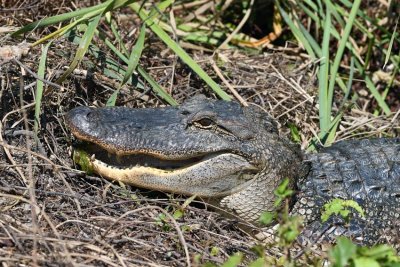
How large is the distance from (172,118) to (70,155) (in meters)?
0.55

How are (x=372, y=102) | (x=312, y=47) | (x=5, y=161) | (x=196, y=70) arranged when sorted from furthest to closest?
(x=372, y=102)
(x=312, y=47)
(x=196, y=70)
(x=5, y=161)

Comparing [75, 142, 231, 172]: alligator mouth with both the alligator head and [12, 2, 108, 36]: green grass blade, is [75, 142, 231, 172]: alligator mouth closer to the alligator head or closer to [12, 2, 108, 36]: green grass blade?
the alligator head

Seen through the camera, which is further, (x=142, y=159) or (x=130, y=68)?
(x=130, y=68)

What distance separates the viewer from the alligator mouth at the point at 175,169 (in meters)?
3.67

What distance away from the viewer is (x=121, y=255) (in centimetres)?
309

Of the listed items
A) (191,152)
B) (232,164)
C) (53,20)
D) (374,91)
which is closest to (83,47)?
(53,20)

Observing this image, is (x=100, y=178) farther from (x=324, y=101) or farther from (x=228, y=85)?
(x=324, y=101)

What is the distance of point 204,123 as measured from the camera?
12.4ft

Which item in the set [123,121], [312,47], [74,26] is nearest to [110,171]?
[123,121]

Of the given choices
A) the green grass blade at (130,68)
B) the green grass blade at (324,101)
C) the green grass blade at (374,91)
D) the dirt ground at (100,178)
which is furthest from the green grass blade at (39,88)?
the green grass blade at (374,91)

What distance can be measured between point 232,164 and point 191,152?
8.5 inches

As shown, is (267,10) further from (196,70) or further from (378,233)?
(378,233)

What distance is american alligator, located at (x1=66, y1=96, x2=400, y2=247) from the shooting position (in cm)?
367

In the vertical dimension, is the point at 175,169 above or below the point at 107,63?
below
